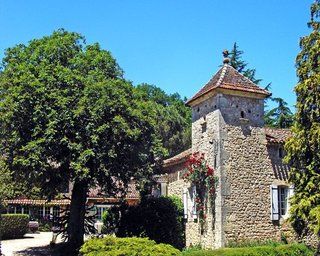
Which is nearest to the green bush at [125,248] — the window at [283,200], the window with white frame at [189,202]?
the window with white frame at [189,202]

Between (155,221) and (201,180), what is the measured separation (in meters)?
3.41

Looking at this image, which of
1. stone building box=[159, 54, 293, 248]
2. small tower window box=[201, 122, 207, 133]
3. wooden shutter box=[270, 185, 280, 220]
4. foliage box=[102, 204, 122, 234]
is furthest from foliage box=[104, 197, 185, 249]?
wooden shutter box=[270, 185, 280, 220]

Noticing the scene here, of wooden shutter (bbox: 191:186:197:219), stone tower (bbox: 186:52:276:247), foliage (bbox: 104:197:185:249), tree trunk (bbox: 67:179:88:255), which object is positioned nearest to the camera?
stone tower (bbox: 186:52:276:247)

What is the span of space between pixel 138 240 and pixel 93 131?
5533mm

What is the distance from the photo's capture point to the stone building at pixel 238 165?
20.8 meters

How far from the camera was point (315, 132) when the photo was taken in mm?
17516

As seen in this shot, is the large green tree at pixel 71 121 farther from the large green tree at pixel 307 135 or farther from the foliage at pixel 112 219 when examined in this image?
the large green tree at pixel 307 135

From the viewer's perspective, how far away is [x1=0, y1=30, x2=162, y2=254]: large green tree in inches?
753

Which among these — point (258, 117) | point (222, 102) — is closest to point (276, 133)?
point (258, 117)

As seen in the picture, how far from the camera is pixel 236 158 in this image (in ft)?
70.1

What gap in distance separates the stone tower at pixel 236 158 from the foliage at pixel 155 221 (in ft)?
4.16

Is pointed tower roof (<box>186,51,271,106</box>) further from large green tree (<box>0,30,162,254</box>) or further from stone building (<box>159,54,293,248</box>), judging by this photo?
large green tree (<box>0,30,162,254</box>)

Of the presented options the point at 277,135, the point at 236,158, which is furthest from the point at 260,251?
the point at 277,135

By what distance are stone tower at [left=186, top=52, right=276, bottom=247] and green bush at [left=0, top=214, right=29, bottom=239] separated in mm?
15337
